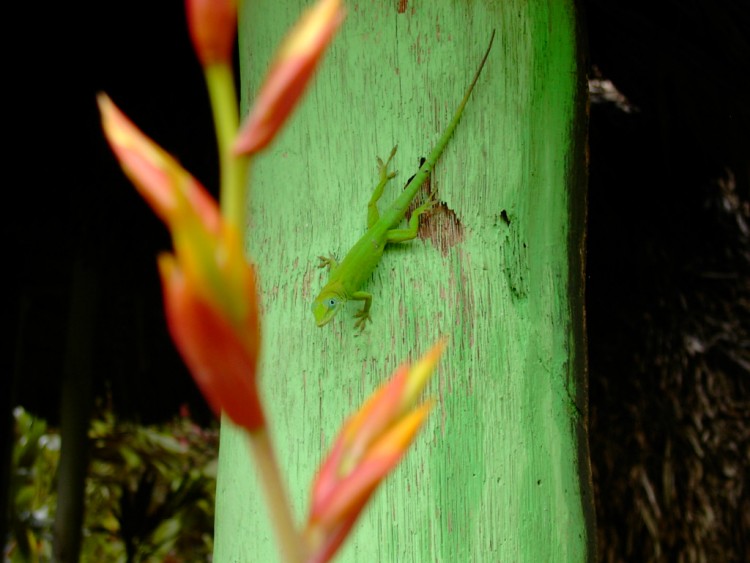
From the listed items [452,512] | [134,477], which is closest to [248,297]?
[452,512]

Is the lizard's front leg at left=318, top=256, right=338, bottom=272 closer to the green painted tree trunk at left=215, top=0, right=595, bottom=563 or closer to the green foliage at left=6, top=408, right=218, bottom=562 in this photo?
the green painted tree trunk at left=215, top=0, right=595, bottom=563

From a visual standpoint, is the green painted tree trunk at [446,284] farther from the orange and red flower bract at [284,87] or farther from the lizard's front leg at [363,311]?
the orange and red flower bract at [284,87]

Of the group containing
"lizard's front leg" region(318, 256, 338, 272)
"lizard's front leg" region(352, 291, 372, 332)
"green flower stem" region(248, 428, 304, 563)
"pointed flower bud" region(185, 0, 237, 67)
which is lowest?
"green flower stem" region(248, 428, 304, 563)

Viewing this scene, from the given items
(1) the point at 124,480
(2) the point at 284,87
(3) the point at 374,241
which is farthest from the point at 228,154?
(1) the point at 124,480

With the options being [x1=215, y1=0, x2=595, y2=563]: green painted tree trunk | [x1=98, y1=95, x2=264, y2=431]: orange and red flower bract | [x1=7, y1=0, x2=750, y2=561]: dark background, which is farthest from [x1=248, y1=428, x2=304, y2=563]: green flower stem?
[x1=7, y1=0, x2=750, y2=561]: dark background

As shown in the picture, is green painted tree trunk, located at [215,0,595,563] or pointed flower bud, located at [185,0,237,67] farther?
green painted tree trunk, located at [215,0,595,563]

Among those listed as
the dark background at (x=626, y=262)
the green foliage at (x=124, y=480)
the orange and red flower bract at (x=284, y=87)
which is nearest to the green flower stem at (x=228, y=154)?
the orange and red flower bract at (x=284, y=87)

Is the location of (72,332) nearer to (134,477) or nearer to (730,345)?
(134,477)
